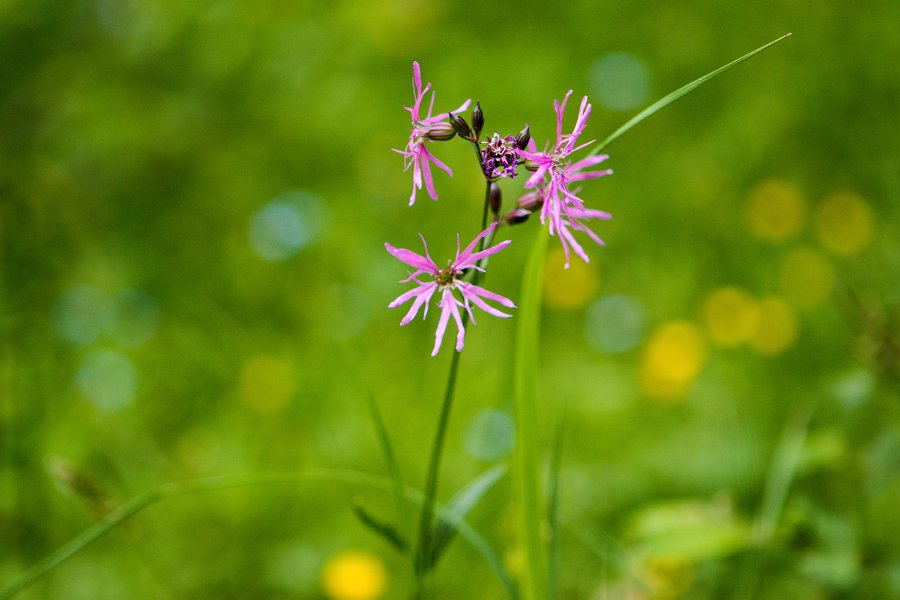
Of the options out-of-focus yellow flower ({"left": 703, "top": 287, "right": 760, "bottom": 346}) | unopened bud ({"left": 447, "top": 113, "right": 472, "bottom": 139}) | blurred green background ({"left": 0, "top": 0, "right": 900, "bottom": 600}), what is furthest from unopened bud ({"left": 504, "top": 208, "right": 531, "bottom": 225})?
out-of-focus yellow flower ({"left": 703, "top": 287, "right": 760, "bottom": 346})

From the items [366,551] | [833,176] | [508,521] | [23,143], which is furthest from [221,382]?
[833,176]

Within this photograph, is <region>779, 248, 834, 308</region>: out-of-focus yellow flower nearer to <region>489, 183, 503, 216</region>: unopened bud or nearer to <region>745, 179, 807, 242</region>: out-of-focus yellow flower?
<region>745, 179, 807, 242</region>: out-of-focus yellow flower

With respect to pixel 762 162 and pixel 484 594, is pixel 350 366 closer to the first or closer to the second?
pixel 484 594

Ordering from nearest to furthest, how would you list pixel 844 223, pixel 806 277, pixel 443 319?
pixel 443 319 < pixel 806 277 < pixel 844 223

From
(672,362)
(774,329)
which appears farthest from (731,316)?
(672,362)

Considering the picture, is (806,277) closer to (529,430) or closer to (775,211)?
(775,211)

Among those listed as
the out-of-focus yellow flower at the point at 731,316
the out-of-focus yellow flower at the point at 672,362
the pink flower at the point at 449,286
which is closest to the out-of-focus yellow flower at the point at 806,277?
the out-of-focus yellow flower at the point at 731,316

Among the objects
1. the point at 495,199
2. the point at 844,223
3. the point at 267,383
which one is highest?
the point at 844,223

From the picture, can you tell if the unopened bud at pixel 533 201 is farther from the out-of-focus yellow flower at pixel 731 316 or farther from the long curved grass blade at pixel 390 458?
the out-of-focus yellow flower at pixel 731 316
